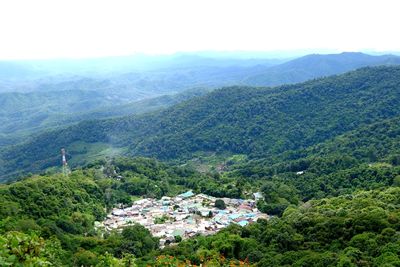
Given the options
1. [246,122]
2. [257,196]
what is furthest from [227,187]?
[246,122]

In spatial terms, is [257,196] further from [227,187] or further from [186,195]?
[186,195]

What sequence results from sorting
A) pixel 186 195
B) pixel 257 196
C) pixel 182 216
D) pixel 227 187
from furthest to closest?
pixel 227 187
pixel 186 195
pixel 257 196
pixel 182 216

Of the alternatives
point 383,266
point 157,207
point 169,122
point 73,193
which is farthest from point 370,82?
point 383,266

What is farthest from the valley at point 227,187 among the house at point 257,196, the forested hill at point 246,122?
the forested hill at point 246,122

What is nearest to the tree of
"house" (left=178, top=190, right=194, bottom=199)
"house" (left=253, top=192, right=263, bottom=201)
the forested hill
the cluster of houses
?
the cluster of houses

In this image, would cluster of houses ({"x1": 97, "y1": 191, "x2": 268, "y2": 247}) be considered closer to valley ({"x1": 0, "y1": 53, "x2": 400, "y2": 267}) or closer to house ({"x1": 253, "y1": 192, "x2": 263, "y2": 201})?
valley ({"x1": 0, "y1": 53, "x2": 400, "y2": 267})

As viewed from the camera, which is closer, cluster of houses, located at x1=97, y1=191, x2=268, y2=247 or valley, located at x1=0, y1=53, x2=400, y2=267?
valley, located at x1=0, y1=53, x2=400, y2=267

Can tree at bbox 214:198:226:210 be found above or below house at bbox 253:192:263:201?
above
